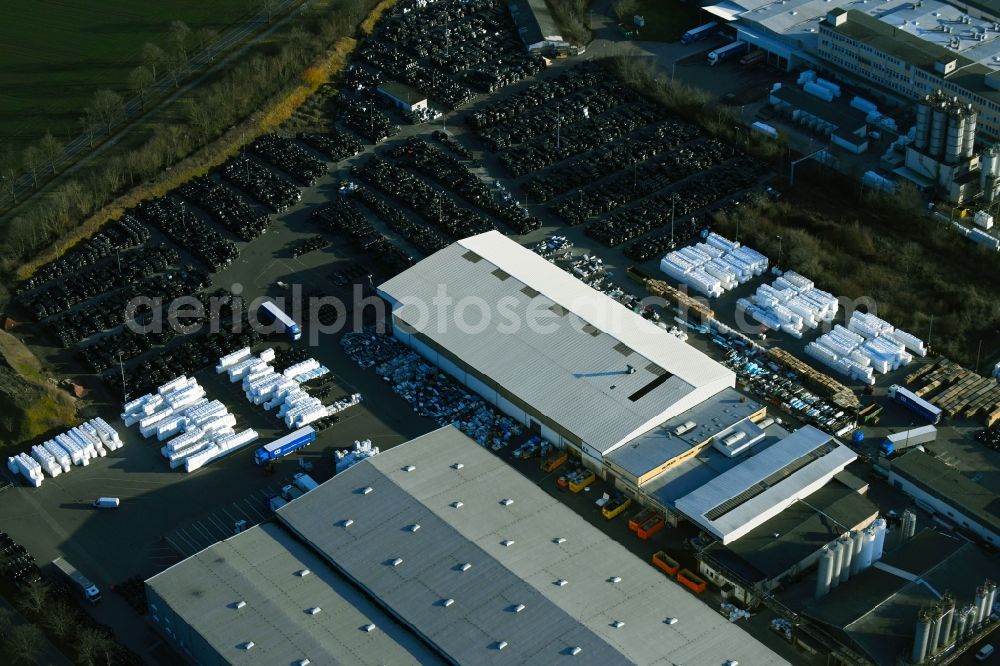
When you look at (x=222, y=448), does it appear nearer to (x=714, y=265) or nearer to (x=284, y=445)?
(x=284, y=445)

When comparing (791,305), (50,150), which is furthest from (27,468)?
(791,305)

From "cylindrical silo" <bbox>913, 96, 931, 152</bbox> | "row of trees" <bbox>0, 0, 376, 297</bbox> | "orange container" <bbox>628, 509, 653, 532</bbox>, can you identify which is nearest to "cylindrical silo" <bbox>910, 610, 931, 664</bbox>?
"orange container" <bbox>628, 509, 653, 532</bbox>

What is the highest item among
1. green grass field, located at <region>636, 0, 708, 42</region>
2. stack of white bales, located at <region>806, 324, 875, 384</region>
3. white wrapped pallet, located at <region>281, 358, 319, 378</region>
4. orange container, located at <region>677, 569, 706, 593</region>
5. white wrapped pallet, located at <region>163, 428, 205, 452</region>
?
green grass field, located at <region>636, 0, 708, 42</region>

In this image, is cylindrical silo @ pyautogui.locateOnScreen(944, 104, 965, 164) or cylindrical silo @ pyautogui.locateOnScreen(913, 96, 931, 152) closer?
cylindrical silo @ pyautogui.locateOnScreen(944, 104, 965, 164)

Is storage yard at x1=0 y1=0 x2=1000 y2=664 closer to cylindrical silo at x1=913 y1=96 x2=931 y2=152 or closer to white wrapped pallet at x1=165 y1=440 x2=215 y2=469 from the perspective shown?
white wrapped pallet at x1=165 y1=440 x2=215 y2=469

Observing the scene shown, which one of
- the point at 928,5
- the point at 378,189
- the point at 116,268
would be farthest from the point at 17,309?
the point at 928,5
